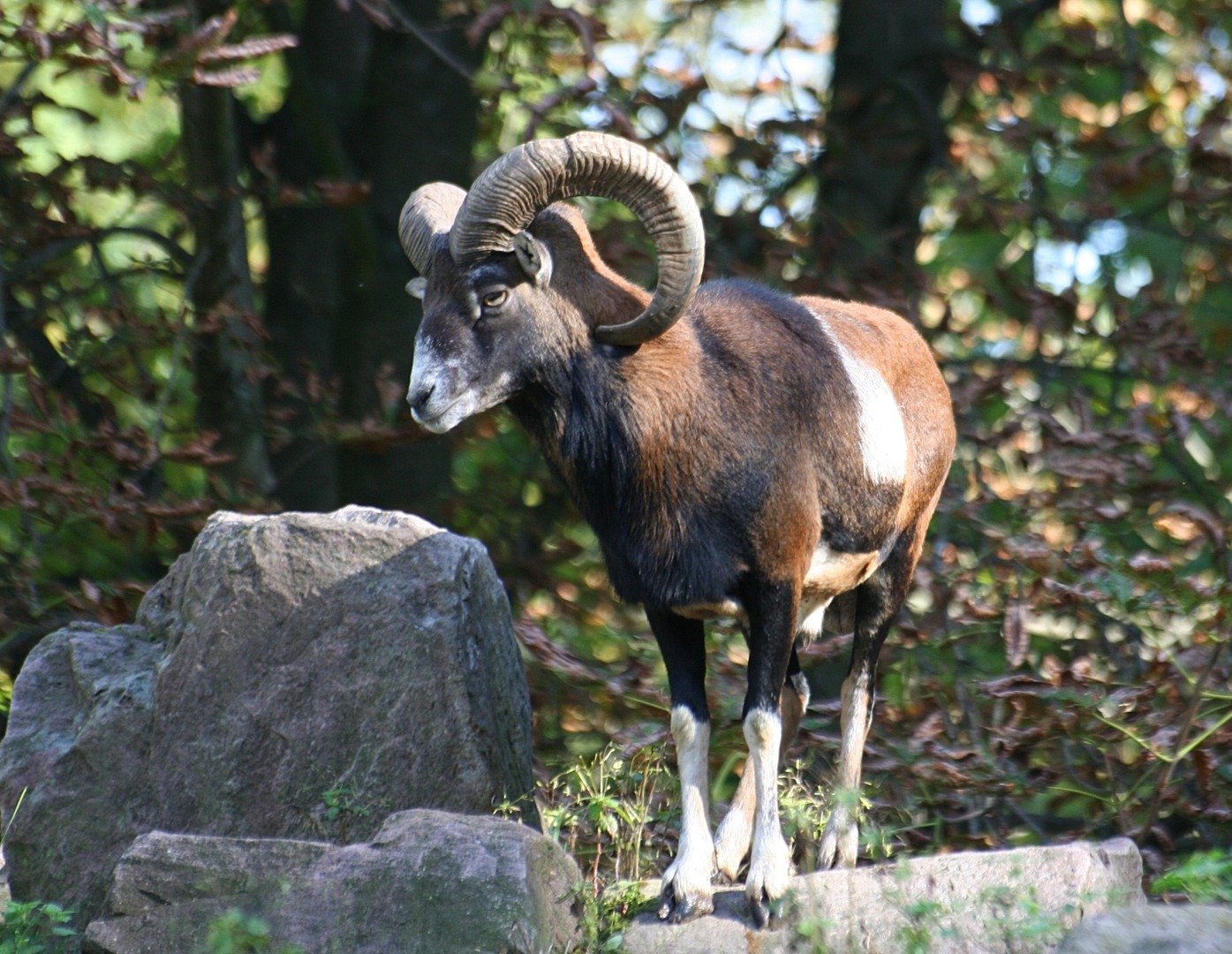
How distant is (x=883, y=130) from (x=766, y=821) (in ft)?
21.4

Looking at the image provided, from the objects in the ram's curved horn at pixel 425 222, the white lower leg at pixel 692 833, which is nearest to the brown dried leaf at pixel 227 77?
the ram's curved horn at pixel 425 222

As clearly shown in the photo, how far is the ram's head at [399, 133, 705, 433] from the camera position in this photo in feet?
18.0

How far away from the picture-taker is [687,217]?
5621 mm

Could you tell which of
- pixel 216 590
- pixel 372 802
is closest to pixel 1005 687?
pixel 372 802

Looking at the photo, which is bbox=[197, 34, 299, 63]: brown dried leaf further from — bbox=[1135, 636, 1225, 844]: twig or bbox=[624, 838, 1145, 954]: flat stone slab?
bbox=[1135, 636, 1225, 844]: twig

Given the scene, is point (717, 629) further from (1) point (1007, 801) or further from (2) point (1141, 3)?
(2) point (1141, 3)

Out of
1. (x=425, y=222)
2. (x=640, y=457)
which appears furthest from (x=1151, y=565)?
(x=425, y=222)

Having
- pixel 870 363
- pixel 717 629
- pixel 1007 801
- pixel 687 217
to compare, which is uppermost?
pixel 687 217

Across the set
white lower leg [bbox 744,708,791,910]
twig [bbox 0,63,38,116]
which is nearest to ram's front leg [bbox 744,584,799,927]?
white lower leg [bbox 744,708,791,910]

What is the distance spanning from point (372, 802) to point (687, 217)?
2414 mm

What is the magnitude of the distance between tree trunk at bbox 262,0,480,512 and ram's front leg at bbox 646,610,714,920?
4947 mm

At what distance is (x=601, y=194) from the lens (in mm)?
5672

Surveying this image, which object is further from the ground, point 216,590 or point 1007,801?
point 216,590

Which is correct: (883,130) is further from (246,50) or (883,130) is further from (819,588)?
(819,588)
